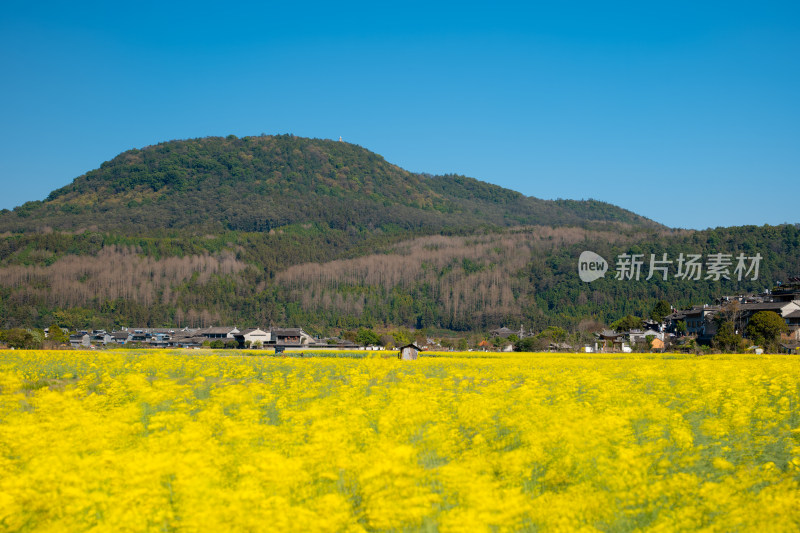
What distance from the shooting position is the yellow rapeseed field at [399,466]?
7453 mm

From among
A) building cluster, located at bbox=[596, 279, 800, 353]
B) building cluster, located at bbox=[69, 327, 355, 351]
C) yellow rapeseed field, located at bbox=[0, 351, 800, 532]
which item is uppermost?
building cluster, located at bbox=[596, 279, 800, 353]

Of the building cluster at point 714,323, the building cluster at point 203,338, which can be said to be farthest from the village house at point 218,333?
the building cluster at point 714,323

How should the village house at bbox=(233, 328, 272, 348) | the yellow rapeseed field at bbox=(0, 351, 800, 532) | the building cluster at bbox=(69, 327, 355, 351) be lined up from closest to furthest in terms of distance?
1. the yellow rapeseed field at bbox=(0, 351, 800, 532)
2. the building cluster at bbox=(69, 327, 355, 351)
3. the village house at bbox=(233, 328, 272, 348)

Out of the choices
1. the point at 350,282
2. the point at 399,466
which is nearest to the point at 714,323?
the point at 399,466

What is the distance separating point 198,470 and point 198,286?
144 meters

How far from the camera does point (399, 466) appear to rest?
841cm

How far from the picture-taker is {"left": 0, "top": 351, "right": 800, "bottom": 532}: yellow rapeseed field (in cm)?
745

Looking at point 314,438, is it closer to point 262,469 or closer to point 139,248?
point 262,469

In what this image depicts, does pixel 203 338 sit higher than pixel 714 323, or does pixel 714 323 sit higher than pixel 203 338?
pixel 714 323

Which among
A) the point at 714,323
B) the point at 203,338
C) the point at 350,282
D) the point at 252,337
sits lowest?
the point at 203,338

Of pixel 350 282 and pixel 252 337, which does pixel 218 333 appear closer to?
pixel 252 337

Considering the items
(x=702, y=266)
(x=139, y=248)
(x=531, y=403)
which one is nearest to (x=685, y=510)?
(x=531, y=403)

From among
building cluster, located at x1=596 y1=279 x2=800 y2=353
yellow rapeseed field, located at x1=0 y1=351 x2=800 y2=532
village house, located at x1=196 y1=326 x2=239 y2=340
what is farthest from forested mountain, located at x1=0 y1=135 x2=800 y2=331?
yellow rapeseed field, located at x1=0 y1=351 x2=800 y2=532

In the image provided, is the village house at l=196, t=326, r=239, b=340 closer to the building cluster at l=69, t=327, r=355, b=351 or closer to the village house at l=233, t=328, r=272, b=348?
the building cluster at l=69, t=327, r=355, b=351
